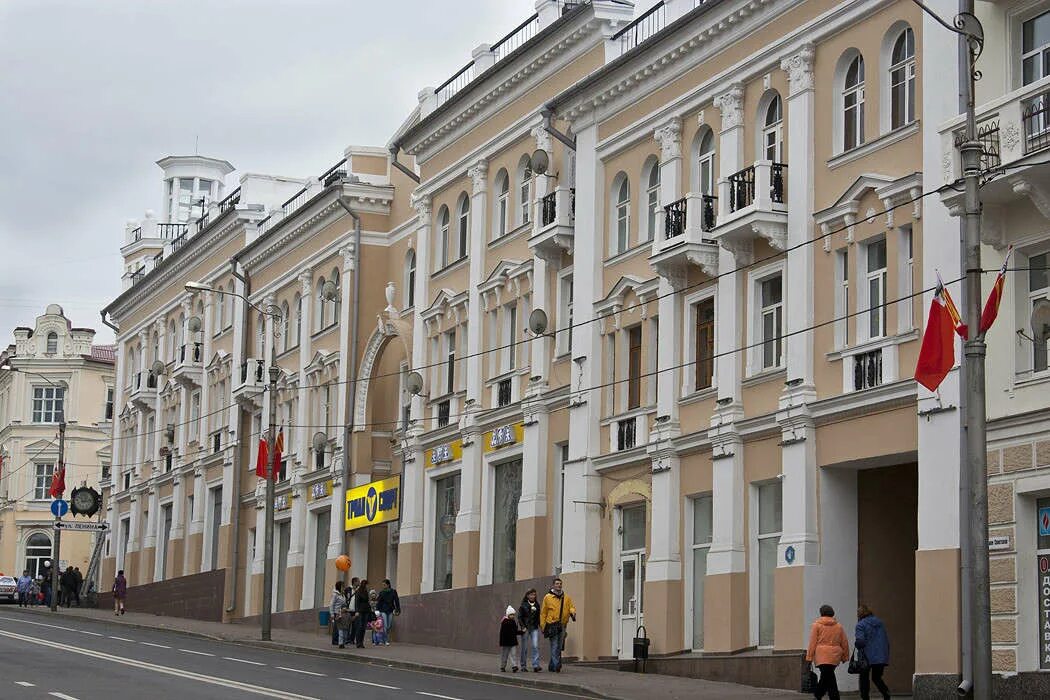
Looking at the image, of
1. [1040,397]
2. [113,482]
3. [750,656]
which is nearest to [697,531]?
[750,656]

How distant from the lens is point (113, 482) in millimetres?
72750

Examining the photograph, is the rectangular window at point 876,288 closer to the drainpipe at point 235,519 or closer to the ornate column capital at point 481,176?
the ornate column capital at point 481,176

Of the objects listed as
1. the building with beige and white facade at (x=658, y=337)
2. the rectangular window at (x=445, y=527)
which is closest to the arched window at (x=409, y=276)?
the building with beige and white facade at (x=658, y=337)

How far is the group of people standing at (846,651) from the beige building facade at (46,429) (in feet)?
232

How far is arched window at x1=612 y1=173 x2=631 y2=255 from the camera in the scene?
35.8 meters

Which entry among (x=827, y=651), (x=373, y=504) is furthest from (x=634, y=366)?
(x=373, y=504)

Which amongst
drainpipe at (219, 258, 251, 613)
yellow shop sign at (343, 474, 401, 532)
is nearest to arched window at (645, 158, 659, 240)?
yellow shop sign at (343, 474, 401, 532)

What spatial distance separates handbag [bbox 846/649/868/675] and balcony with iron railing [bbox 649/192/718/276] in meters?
8.38

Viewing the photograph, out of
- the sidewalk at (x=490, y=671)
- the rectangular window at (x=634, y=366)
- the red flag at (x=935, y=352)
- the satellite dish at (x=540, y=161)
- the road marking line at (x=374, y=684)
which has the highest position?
the satellite dish at (x=540, y=161)

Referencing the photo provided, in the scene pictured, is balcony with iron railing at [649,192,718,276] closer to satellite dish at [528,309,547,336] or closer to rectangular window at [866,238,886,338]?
rectangular window at [866,238,886,338]

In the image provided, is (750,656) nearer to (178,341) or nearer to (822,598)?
(822,598)

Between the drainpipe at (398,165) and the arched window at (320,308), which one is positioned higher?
the drainpipe at (398,165)

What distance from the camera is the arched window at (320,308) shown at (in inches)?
2048

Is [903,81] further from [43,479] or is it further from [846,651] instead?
[43,479]
